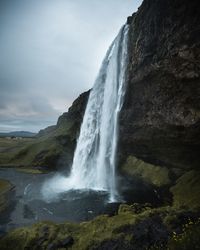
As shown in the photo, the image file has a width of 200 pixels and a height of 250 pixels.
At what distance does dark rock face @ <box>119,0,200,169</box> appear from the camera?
30.8m

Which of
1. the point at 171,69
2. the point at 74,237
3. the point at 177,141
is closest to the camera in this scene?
the point at 74,237

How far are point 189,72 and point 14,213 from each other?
2669 centimetres

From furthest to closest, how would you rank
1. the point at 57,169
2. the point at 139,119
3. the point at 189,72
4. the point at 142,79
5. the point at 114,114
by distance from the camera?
1. the point at 57,169
2. the point at 114,114
3. the point at 139,119
4. the point at 142,79
5. the point at 189,72

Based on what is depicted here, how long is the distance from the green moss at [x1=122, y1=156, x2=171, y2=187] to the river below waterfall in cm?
371

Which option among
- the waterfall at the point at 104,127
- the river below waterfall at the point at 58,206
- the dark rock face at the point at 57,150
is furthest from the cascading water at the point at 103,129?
the dark rock face at the point at 57,150

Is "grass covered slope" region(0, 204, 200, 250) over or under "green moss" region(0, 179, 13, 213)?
over

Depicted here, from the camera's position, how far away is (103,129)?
57.8 metres

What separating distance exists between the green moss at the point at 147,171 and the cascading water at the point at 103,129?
168 inches

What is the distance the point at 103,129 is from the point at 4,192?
79.0 feet

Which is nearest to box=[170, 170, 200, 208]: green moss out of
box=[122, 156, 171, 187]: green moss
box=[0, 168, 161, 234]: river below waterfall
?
box=[0, 168, 161, 234]: river below waterfall

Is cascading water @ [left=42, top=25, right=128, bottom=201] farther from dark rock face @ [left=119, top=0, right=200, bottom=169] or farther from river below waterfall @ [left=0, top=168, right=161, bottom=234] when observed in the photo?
river below waterfall @ [left=0, top=168, right=161, bottom=234]

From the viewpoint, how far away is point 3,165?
250ft

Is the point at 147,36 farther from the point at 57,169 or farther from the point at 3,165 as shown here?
the point at 3,165

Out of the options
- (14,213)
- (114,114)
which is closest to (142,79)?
(114,114)
